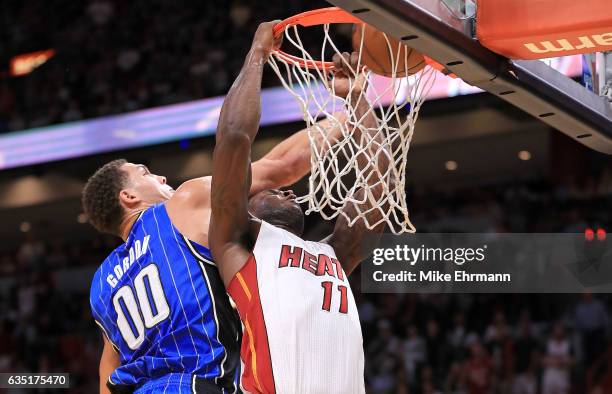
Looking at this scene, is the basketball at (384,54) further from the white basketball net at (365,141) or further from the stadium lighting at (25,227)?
the stadium lighting at (25,227)

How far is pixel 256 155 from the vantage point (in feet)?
36.9

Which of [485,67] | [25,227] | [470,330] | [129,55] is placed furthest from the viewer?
[25,227]

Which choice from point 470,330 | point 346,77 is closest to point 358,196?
point 346,77

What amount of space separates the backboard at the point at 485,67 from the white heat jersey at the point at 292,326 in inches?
30.4

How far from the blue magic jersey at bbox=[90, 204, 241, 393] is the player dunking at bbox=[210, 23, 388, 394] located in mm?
88

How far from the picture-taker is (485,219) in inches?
387

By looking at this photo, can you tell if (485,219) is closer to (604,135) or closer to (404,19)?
(604,135)

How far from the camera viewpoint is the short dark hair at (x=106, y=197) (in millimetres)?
3508

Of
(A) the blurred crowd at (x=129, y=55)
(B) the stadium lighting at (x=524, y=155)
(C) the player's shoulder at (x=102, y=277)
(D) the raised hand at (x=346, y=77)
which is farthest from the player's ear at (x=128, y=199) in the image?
(B) the stadium lighting at (x=524, y=155)

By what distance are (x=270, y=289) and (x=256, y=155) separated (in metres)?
8.27

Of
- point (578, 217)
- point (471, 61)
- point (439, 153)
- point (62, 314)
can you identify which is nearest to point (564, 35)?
point (471, 61)

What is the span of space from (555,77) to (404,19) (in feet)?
2.57

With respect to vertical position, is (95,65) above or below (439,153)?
above

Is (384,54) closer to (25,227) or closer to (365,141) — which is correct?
(365,141)
